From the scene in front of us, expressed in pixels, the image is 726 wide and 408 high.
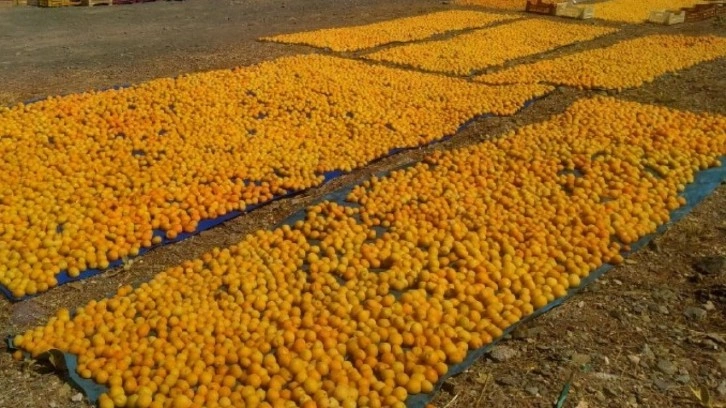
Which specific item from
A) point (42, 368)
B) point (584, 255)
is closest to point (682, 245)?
point (584, 255)

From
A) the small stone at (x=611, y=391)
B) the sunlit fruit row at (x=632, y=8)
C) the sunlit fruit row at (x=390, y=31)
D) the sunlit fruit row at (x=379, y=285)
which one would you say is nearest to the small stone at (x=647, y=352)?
the small stone at (x=611, y=391)

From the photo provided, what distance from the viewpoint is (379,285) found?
457 centimetres

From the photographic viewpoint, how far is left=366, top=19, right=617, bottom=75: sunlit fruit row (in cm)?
1173

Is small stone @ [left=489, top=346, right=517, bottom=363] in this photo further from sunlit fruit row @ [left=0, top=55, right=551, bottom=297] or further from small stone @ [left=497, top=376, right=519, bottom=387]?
sunlit fruit row @ [left=0, top=55, right=551, bottom=297]

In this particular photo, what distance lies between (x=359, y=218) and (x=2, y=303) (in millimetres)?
3307

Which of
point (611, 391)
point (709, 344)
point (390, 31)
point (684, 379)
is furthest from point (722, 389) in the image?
point (390, 31)

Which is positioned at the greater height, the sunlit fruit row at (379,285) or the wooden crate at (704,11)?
the wooden crate at (704,11)

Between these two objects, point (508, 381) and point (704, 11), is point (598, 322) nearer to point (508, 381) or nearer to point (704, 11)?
point (508, 381)

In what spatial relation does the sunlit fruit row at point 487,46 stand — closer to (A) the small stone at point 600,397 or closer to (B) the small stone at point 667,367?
(B) the small stone at point 667,367

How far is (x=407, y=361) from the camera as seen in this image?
12.3ft

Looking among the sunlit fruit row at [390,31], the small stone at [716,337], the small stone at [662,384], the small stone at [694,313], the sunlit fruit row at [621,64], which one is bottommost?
the small stone at [662,384]

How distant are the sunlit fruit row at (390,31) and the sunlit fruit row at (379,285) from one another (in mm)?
7573

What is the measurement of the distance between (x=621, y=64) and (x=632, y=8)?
28.3 feet

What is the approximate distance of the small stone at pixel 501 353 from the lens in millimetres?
3984
